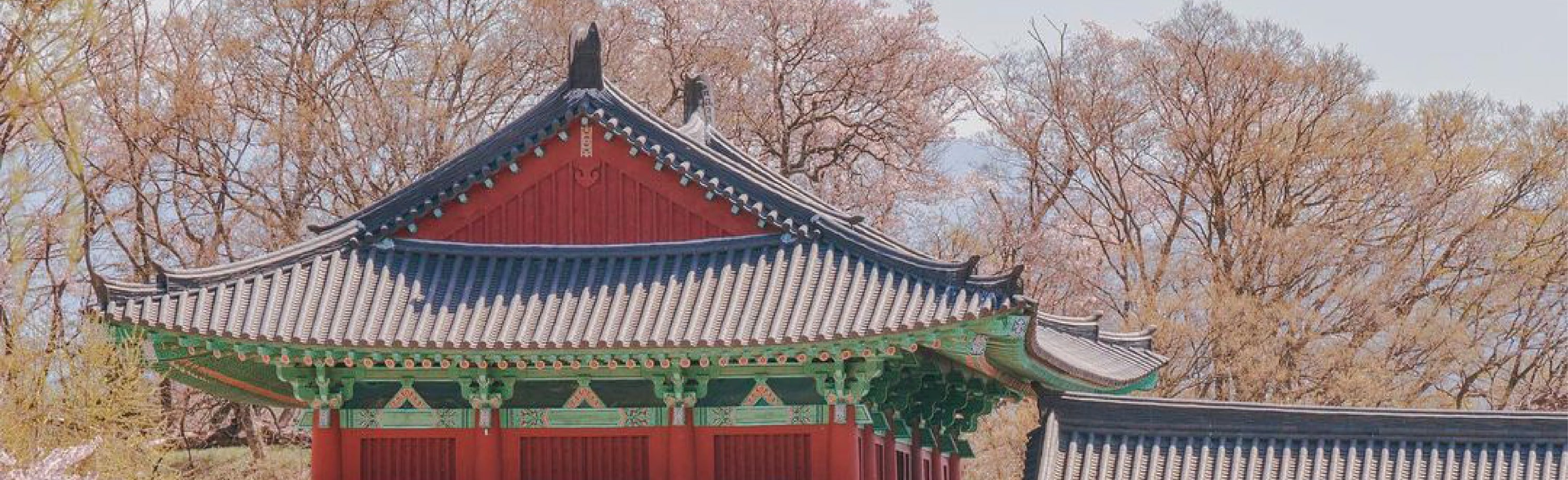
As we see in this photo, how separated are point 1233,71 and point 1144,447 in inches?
808

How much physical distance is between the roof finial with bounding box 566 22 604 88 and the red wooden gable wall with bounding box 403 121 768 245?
42 centimetres

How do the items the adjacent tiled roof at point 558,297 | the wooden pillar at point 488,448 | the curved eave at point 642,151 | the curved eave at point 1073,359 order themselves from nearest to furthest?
the adjacent tiled roof at point 558,297 < the curved eave at point 1073,359 < the wooden pillar at point 488,448 < the curved eave at point 642,151

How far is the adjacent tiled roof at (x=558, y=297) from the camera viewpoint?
16.3 metres

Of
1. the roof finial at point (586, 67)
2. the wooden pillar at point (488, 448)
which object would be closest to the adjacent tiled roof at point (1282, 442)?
the wooden pillar at point (488, 448)

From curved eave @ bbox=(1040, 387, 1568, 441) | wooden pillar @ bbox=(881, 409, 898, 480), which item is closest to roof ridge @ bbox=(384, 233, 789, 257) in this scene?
wooden pillar @ bbox=(881, 409, 898, 480)

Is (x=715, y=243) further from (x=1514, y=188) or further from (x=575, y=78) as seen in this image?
(x=1514, y=188)

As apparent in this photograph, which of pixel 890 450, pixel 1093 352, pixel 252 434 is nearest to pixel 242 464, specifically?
pixel 252 434

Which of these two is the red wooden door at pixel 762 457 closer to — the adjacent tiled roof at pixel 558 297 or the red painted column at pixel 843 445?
the red painted column at pixel 843 445

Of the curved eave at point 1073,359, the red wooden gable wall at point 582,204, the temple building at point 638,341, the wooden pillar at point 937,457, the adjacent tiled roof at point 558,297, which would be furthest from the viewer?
the wooden pillar at point 937,457

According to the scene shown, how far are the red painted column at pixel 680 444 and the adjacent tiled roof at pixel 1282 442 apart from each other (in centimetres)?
Answer: 277

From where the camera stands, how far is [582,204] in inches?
721

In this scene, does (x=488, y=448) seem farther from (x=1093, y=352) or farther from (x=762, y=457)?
(x=1093, y=352)

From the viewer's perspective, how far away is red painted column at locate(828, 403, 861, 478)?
17.0 meters

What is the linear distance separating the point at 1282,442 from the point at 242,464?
2414 centimetres
